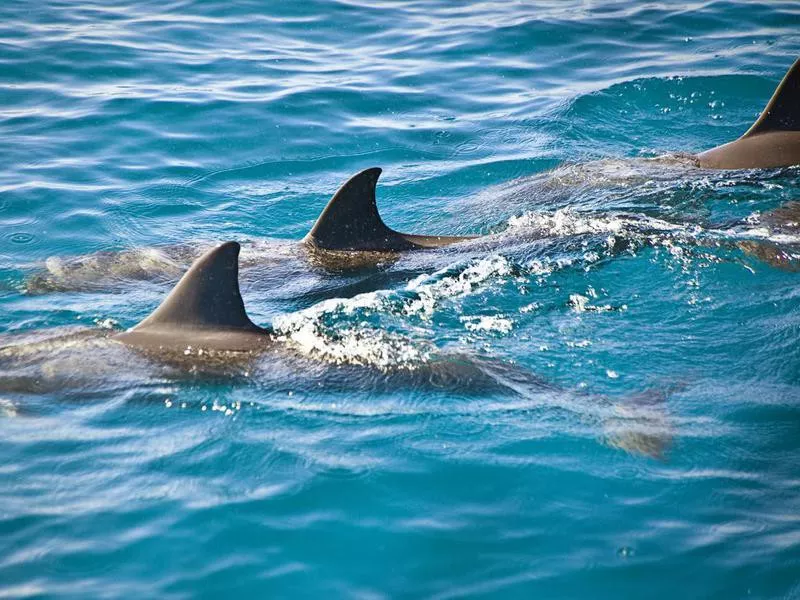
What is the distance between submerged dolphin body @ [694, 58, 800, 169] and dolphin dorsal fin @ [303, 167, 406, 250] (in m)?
3.71

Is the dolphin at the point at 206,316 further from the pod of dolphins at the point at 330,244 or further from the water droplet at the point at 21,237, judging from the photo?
the water droplet at the point at 21,237

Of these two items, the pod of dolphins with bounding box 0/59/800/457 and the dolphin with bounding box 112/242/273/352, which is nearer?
the pod of dolphins with bounding box 0/59/800/457

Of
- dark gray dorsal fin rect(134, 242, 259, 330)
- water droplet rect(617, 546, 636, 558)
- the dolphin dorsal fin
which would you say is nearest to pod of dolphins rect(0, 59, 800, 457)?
dark gray dorsal fin rect(134, 242, 259, 330)

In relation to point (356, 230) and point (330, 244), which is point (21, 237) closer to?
point (330, 244)

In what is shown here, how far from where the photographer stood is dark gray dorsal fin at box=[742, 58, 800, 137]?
893cm

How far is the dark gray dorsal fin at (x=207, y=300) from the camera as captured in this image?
5758 mm

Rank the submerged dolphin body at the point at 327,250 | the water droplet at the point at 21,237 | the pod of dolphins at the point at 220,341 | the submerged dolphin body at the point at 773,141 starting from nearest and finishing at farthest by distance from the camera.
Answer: the pod of dolphins at the point at 220,341 < the submerged dolphin body at the point at 327,250 < the water droplet at the point at 21,237 < the submerged dolphin body at the point at 773,141

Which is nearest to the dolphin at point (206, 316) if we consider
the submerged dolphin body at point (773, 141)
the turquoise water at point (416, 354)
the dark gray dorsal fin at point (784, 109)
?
the turquoise water at point (416, 354)

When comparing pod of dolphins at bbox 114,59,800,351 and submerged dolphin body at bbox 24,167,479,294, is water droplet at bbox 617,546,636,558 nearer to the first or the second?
pod of dolphins at bbox 114,59,800,351

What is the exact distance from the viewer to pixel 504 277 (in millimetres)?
7160

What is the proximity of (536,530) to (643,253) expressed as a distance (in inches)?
139

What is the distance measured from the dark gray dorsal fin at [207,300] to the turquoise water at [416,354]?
1.21 feet

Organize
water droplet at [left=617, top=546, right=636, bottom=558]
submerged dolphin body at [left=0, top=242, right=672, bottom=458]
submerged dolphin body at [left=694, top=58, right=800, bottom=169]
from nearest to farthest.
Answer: water droplet at [left=617, top=546, right=636, bottom=558] → submerged dolphin body at [left=0, top=242, right=672, bottom=458] → submerged dolphin body at [left=694, top=58, right=800, bottom=169]

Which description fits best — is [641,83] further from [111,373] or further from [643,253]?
[111,373]
